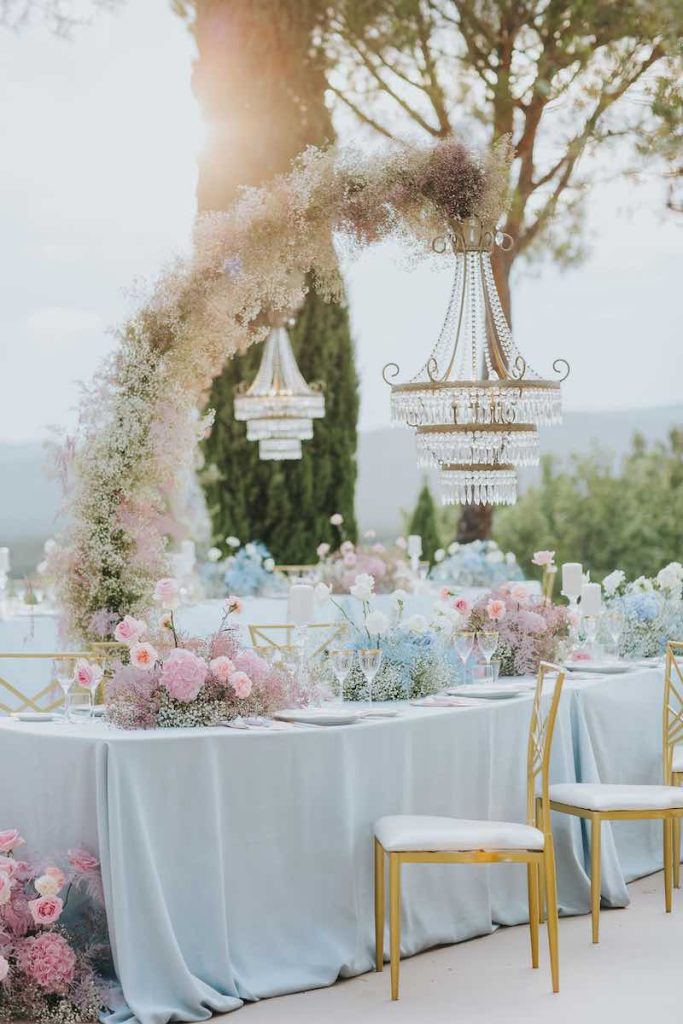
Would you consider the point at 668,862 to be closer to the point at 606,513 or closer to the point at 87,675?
the point at 87,675

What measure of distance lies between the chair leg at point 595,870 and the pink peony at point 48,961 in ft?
5.68

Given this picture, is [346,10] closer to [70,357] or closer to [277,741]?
[70,357]

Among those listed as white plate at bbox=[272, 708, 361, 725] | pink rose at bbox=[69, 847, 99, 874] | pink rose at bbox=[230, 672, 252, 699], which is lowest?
pink rose at bbox=[69, 847, 99, 874]

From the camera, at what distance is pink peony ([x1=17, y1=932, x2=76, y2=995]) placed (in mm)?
3896

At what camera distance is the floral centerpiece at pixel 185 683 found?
417 cm

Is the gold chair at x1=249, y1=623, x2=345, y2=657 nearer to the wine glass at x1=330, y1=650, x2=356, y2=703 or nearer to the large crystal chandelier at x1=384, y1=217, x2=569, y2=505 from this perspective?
the wine glass at x1=330, y1=650, x2=356, y2=703

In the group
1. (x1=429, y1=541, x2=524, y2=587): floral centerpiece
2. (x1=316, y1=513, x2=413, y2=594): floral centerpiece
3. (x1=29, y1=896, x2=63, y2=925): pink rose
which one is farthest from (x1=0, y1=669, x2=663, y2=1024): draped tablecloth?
(x1=429, y1=541, x2=524, y2=587): floral centerpiece

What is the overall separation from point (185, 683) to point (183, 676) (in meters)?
0.02

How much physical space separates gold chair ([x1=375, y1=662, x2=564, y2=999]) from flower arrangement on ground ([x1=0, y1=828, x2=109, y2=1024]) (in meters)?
0.82

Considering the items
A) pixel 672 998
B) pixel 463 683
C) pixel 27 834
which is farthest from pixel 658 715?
pixel 27 834

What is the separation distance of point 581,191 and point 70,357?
575cm

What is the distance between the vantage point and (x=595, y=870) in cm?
474

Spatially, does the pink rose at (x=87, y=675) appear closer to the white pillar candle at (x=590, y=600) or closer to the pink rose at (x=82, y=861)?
the pink rose at (x=82, y=861)

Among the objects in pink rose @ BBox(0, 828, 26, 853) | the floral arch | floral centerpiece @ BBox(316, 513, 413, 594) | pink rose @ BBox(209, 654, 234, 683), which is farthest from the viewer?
floral centerpiece @ BBox(316, 513, 413, 594)
